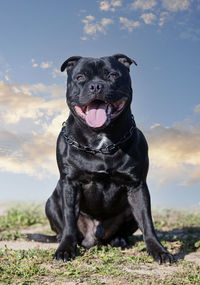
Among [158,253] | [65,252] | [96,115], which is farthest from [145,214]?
[96,115]

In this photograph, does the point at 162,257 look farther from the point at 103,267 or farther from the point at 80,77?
the point at 80,77

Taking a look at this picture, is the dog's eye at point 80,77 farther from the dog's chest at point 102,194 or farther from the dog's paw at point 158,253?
the dog's paw at point 158,253

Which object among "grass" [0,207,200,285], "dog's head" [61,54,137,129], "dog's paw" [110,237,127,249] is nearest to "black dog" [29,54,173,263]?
"dog's head" [61,54,137,129]

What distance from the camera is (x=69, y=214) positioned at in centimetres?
431

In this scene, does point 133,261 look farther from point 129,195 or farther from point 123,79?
point 123,79

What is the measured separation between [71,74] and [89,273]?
6.33 feet

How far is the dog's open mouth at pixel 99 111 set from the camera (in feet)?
13.1

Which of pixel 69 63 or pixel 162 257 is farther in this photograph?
pixel 69 63

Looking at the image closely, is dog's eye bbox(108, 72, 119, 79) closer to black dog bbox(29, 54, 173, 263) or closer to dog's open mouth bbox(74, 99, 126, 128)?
black dog bbox(29, 54, 173, 263)

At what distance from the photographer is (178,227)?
6.99m

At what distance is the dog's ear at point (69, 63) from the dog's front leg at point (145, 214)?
142 cm

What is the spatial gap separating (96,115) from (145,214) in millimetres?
1126

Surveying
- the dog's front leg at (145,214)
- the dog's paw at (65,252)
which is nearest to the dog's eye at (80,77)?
the dog's front leg at (145,214)

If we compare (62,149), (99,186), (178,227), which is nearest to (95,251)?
(99,186)
